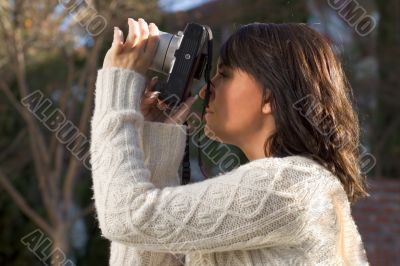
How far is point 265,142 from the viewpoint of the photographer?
1.51 meters

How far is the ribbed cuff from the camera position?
57.4 inches

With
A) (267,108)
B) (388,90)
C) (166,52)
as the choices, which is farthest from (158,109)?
(388,90)

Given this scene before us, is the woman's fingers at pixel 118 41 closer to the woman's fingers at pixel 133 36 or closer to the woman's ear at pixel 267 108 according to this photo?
the woman's fingers at pixel 133 36

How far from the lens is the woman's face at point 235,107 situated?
1.50 m

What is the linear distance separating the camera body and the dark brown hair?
7 cm

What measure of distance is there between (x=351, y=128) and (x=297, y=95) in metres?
0.19

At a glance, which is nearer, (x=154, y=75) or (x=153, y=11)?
(x=154, y=75)

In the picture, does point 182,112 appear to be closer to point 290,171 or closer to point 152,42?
point 152,42

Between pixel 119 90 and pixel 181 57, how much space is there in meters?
0.16

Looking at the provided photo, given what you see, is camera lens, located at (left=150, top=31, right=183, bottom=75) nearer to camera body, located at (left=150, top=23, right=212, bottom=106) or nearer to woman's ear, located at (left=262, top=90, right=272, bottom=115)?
camera body, located at (left=150, top=23, right=212, bottom=106)

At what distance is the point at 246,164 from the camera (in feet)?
4.66

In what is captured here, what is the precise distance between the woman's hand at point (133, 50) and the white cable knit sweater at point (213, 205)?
2 cm

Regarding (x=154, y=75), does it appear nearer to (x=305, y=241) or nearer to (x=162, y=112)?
(x=162, y=112)

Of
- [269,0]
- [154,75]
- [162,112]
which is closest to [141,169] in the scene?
[162,112]
